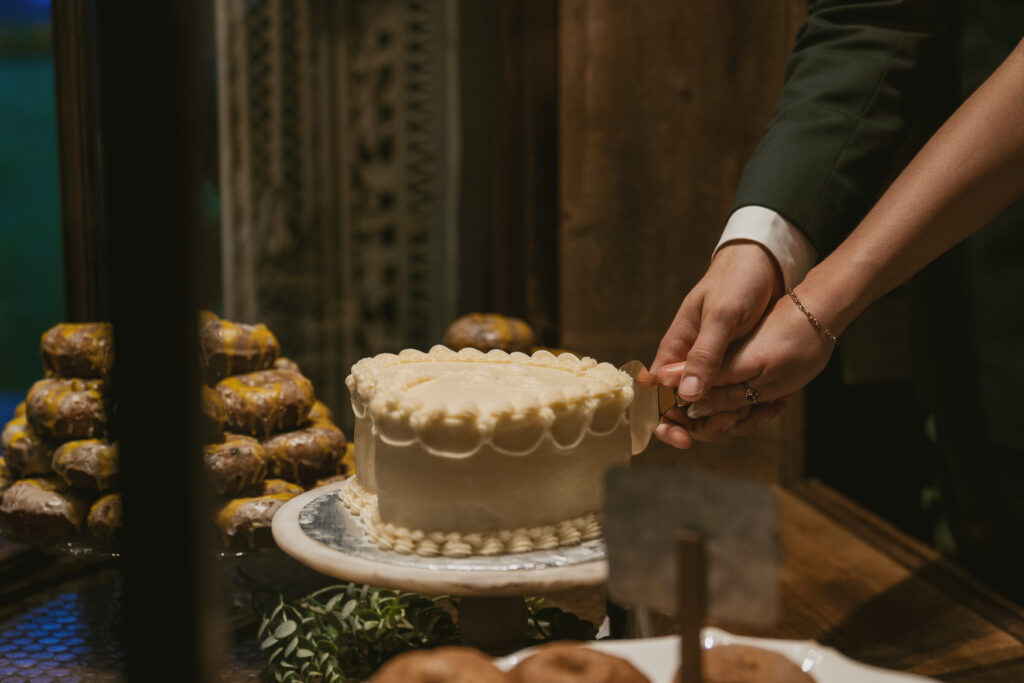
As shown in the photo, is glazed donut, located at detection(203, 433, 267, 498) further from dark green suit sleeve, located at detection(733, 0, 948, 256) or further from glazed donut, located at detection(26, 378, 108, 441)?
dark green suit sleeve, located at detection(733, 0, 948, 256)

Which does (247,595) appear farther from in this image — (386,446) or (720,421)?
(720,421)

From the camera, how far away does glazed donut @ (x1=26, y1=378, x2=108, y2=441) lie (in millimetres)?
1153

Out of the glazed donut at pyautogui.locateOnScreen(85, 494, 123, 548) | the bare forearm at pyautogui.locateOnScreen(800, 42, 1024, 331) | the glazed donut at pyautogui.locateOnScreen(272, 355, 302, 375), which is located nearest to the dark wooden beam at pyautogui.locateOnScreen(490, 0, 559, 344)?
the glazed donut at pyautogui.locateOnScreen(272, 355, 302, 375)

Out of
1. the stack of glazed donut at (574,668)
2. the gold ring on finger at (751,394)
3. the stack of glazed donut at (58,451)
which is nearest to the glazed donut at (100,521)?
the stack of glazed donut at (58,451)

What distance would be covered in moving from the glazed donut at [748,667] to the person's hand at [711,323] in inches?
17.1

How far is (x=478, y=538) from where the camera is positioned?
92 cm

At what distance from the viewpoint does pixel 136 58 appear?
1.37 feet

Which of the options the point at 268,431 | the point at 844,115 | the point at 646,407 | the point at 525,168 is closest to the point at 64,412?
the point at 268,431

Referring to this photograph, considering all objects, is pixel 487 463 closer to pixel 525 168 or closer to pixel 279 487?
pixel 279 487

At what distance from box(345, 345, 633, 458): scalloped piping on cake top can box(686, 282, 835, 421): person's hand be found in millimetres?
112

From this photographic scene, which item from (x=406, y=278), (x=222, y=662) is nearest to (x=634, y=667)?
(x=222, y=662)

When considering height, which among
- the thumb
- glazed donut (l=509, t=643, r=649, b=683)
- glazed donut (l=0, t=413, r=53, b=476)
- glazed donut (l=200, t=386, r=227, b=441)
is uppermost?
glazed donut (l=200, t=386, r=227, b=441)

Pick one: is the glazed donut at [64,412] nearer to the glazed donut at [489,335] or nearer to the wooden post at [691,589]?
the glazed donut at [489,335]

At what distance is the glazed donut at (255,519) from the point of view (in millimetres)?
897
